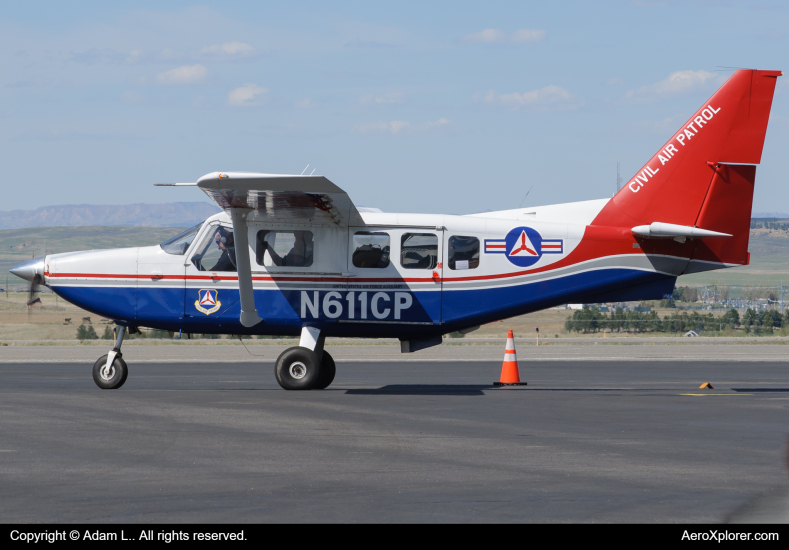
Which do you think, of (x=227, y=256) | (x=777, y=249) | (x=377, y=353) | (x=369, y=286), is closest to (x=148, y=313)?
(x=227, y=256)

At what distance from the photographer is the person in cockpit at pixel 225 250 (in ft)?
48.0

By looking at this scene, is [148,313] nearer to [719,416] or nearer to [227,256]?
[227,256]

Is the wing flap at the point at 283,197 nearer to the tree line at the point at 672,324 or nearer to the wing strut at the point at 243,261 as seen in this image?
the wing strut at the point at 243,261

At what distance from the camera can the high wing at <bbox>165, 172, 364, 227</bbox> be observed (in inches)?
476

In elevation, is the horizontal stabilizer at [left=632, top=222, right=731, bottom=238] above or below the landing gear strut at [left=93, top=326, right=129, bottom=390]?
above

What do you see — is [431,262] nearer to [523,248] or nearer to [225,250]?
[523,248]

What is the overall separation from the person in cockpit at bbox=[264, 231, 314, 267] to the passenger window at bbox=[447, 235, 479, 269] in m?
2.16

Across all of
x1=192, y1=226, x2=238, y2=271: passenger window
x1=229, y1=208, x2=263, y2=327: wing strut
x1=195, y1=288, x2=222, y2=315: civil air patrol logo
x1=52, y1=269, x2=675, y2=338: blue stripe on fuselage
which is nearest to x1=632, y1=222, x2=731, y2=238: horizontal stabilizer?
x1=52, y1=269, x2=675, y2=338: blue stripe on fuselage

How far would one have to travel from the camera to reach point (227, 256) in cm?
1465

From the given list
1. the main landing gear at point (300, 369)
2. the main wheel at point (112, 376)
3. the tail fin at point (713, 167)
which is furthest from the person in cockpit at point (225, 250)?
the tail fin at point (713, 167)

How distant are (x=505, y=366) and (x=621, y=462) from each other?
8.02 meters

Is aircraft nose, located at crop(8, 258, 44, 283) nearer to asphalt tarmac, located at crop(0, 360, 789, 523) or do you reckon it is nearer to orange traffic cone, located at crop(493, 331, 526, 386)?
asphalt tarmac, located at crop(0, 360, 789, 523)

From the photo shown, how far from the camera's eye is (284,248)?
14648mm

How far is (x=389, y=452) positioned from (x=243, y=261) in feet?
20.0
